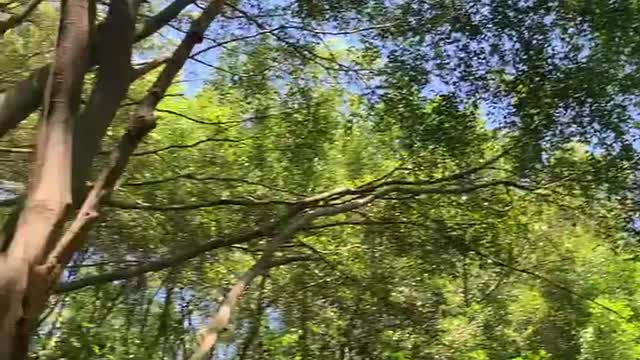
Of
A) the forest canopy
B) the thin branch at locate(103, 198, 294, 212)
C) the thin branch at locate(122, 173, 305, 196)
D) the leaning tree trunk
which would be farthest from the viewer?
the thin branch at locate(122, 173, 305, 196)

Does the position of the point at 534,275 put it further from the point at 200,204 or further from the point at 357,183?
the point at 200,204

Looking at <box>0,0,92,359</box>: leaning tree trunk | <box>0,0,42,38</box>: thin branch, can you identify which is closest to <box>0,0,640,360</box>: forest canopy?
<box>0,0,42,38</box>: thin branch

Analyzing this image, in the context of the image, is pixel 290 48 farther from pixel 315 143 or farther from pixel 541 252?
pixel 541 252

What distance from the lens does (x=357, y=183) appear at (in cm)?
567

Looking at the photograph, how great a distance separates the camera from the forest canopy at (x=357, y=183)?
411cm

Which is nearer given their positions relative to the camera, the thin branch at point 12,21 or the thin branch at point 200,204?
the thin branch at point 12,21

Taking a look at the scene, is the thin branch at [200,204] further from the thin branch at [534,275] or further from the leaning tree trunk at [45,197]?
the leaning tree trunk at [45,197]

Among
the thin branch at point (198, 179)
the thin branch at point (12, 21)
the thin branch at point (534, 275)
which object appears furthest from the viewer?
the thin branch at point (198, 179)

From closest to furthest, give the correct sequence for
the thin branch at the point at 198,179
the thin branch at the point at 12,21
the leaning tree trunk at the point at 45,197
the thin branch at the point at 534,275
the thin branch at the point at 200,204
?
the leaning tree trunk at the point at 45,197, the thin branch at the point at 12,21, the thin branch at the point at 200,204, the thin branch at the point at 534,275, the thin branch at the point at 198,179

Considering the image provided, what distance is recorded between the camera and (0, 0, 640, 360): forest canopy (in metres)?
4.11

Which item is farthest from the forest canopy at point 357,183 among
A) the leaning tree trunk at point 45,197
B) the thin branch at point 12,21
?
the leaning tree trunk at point 45,197

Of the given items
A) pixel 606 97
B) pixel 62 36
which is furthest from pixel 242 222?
pixel 62 36

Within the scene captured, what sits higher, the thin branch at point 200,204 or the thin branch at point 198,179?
the thin branch at point 198,179

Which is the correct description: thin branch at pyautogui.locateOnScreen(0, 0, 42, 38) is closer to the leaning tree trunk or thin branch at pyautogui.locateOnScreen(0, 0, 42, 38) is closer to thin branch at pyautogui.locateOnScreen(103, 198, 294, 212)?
thin branch at pyautogui.locateOnScreen(103, 198, 294, 212)
